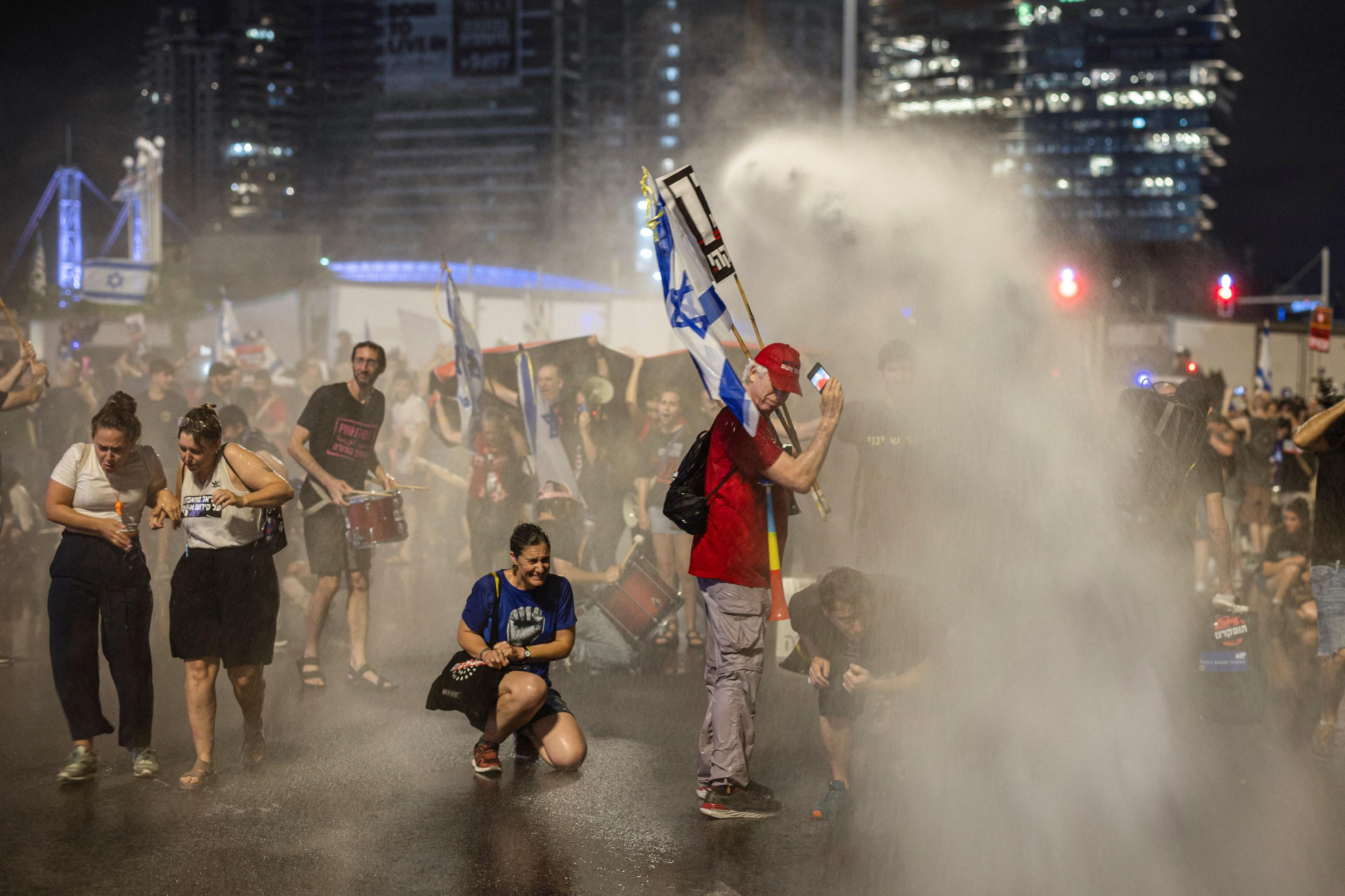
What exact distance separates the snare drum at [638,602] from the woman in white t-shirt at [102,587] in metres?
2.90

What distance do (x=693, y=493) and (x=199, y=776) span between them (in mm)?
2354

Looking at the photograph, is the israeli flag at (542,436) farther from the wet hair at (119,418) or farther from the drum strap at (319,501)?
the wet hair at (119,418)

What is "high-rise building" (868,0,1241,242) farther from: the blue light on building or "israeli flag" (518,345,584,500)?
"israeli flag" (518,345,584,500)

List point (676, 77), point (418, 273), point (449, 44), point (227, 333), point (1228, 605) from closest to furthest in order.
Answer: point (1228, 605)
point (227, 333)
point (418, 273)
point (449, 44)
point (676, 77)

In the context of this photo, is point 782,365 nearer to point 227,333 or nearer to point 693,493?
point 693,493

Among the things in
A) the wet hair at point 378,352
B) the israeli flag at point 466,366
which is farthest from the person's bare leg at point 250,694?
the israeli flag at point 466,366

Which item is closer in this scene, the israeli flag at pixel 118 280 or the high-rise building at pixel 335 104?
the israeli flag at pixel 118 280

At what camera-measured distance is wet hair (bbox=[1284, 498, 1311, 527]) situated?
29.0 ft

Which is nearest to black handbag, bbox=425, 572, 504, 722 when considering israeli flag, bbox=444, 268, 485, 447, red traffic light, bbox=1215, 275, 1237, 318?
israeli flag, bbox=444, 268, 485, 447

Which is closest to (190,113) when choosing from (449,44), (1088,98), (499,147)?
(499,147)

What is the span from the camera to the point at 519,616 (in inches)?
213

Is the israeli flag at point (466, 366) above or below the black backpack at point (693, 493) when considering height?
above

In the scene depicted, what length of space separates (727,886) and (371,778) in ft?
6.06

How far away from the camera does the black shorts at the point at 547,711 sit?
535cm
